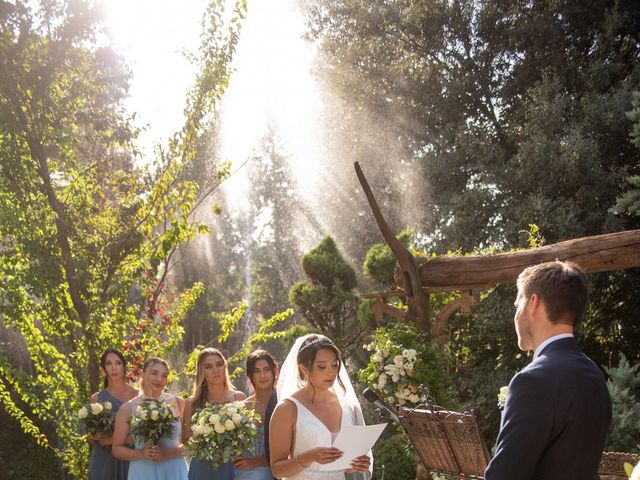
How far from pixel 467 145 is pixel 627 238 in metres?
8.01

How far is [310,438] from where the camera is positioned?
12.8 ft

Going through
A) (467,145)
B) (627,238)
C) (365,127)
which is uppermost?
(365,127)

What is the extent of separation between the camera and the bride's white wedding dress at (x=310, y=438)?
12.8ft

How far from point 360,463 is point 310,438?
0.90ft

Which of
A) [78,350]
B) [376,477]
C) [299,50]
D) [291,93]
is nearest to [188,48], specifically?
[78,350]

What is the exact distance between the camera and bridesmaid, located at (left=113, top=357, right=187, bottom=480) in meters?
5.99

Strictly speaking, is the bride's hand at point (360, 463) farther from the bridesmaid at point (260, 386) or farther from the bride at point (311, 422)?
A: the bridesmaid at point (260, 386)

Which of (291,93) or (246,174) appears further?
(246,174)

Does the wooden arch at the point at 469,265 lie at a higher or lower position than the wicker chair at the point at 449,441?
higher

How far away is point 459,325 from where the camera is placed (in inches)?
515

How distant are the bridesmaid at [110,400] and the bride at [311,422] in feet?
9.66

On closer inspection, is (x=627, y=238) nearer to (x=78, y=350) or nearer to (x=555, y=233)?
(x=78, y=350)

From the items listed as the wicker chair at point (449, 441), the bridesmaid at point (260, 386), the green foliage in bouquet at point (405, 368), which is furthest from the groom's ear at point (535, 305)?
the green foliage in bouquet at point (405, 368)

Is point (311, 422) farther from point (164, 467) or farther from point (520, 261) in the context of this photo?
point (520, 261)
